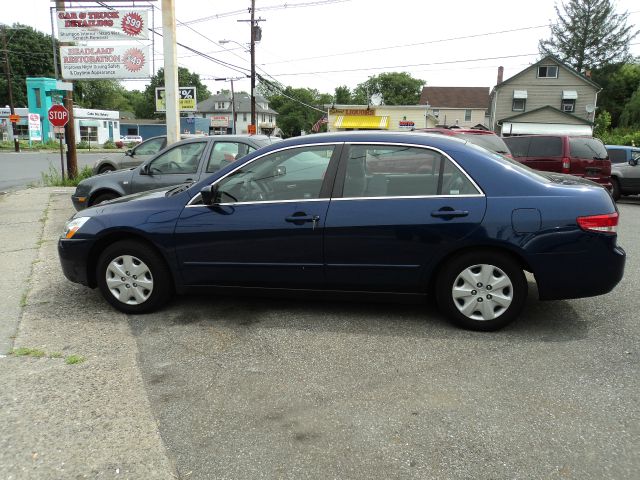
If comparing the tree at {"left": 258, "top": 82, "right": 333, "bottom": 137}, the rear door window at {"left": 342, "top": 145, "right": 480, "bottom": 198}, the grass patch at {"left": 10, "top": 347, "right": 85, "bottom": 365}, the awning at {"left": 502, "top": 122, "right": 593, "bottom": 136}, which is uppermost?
the tree at {"left": 258, "top": 82, "right": 333, "bottom": 137}

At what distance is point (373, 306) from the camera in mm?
5016

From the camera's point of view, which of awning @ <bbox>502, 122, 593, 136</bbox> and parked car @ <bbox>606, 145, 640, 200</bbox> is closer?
parked car @ <bbox>606, 145, 640, 200</bbox>

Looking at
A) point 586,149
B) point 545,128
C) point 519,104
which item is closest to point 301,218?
point 586,149

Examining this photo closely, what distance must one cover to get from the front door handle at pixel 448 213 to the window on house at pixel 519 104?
1808 inches

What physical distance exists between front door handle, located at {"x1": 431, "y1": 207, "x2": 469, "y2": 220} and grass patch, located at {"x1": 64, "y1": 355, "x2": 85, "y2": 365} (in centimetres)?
294

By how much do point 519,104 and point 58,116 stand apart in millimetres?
40389

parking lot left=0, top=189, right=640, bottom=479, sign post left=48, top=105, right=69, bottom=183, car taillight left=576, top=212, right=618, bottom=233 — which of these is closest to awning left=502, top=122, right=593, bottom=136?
sign post left=48, top=105, right=69, bottom=183

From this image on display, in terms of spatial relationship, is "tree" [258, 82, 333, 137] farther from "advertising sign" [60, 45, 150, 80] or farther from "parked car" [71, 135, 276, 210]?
"parked car" [71, 135, 276, 210]

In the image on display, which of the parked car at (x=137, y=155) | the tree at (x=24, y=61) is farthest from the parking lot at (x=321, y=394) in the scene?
the tree at (x=24, y=61)

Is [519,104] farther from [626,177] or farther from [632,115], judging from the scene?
[626,177]

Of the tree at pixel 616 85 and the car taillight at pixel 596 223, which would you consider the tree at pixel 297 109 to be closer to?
the tree at pixel 616 85

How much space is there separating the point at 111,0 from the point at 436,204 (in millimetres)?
14586

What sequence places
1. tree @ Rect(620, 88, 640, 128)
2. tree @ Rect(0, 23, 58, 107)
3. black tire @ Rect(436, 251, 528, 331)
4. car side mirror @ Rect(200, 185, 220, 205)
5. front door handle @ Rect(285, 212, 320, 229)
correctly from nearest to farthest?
black tire @ Rect(436, 251, 528, 331), front door handle @ Rect(285, 212, 320, 229), car side mirror @ Rect(200, 185, 220, 205), tree @ Rect(620, 88, 640, 128), tree @ Rect(0, 23, 58, 107)

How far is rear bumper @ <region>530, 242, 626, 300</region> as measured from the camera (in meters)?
4.12
